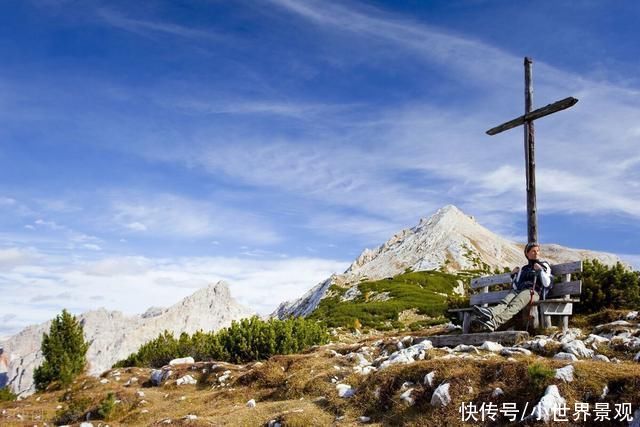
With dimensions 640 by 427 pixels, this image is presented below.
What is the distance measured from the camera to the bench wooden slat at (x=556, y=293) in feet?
44.6

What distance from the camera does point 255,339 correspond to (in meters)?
22.1

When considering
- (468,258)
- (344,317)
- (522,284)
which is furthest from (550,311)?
(468,258)

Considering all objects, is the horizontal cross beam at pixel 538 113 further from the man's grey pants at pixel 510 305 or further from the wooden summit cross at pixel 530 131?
the man's grey pants at pixel 510 305

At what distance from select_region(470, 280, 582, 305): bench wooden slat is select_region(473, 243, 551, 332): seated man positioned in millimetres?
458

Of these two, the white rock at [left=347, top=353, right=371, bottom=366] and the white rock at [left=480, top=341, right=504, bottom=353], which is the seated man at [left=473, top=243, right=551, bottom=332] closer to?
the white rock at [left=480, top=341, right=504, bottom=353]

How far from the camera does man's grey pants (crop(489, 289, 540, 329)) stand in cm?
1342

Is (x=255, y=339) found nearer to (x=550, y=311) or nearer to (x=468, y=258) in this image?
(x=550, y=311)

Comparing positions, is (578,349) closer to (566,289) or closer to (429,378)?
(429,378)

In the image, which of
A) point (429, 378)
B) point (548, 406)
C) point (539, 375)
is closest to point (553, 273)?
point (429, 378)

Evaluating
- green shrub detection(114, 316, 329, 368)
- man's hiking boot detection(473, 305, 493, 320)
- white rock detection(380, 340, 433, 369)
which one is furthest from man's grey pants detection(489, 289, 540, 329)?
green shrub detection(114, 316, 329, 368)

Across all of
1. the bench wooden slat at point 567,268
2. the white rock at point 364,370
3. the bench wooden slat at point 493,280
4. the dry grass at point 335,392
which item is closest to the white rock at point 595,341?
the dry grass at point 335,392

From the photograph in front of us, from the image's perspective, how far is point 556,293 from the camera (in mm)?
14203

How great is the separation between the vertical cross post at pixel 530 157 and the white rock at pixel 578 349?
6453 millimetres

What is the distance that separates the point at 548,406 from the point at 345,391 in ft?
15.2
